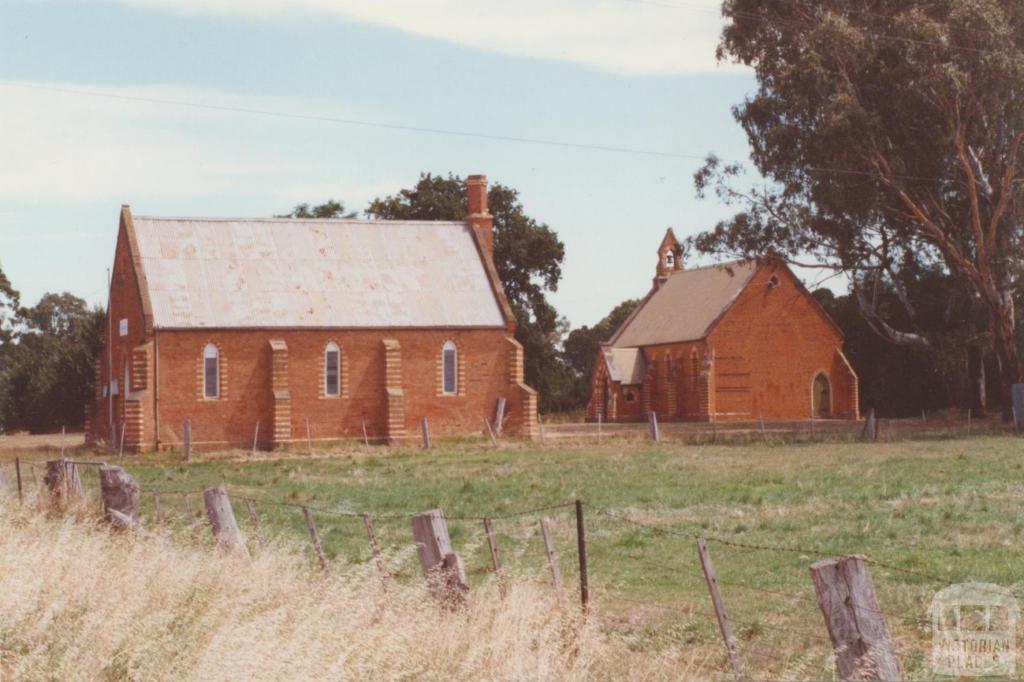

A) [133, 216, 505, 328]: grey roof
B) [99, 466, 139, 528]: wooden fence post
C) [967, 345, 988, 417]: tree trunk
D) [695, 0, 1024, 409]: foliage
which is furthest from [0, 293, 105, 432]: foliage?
[99, 466, 139, 528]: wooden fence post

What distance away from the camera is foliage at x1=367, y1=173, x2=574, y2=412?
259 ft

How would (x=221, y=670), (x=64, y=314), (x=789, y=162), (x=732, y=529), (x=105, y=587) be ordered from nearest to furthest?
(x=221, y=670) < (x=105, y=587) < (x=732, y=529) < (x=789, y=162) < (x=64, y=314)

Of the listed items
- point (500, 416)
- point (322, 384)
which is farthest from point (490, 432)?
point (322, 384)

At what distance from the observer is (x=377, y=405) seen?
5138 centimetres

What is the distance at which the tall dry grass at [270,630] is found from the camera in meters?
9.37

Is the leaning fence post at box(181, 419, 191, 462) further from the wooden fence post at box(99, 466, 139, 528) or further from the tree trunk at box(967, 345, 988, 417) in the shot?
the tree trunk at box(967, 345, 988, 417)

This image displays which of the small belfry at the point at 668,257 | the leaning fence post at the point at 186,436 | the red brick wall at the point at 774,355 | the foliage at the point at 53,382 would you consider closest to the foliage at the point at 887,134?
the red brick wall at the point at 774,355

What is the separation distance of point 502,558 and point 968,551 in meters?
6.02

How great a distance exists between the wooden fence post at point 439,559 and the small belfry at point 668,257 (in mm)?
72646

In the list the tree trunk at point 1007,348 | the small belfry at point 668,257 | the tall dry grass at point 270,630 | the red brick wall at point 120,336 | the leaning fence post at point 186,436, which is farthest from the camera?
the small belfry at point 668,257

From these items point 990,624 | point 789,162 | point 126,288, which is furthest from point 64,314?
point 990,624

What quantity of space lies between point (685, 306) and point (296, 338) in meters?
30.0

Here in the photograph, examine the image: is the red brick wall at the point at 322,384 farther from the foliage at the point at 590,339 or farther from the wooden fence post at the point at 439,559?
the foliage at the point at 590,339

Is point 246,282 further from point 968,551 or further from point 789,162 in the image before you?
point 968,551
